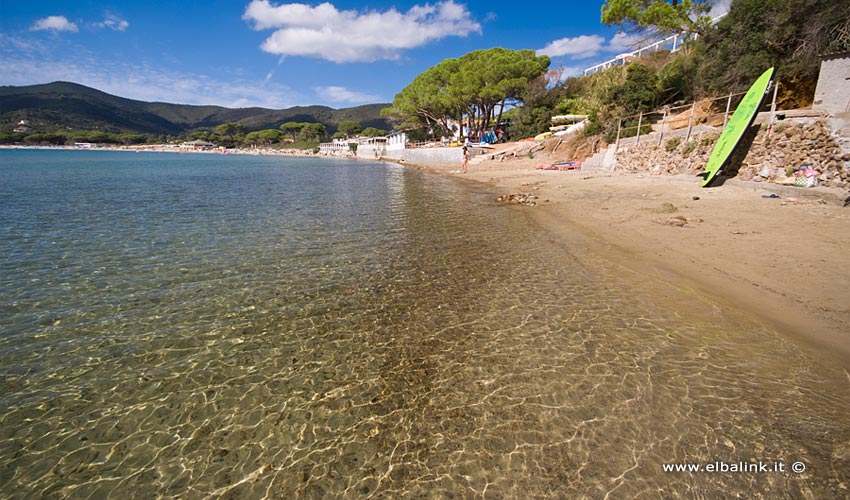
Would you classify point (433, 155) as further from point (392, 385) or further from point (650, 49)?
point (392, 385)

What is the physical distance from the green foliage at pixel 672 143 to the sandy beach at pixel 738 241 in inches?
114

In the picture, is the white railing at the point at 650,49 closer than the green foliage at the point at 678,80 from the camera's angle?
No

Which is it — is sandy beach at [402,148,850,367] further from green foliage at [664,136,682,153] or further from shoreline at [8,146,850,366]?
green foliage at [664,136,682,153]

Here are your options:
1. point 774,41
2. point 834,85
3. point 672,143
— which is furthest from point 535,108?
point 834,85

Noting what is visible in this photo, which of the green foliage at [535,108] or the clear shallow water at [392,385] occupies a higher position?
the green foliage at [535,108]

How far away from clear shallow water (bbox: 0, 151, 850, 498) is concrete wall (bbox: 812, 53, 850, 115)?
12623mm

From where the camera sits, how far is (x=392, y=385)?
420cm

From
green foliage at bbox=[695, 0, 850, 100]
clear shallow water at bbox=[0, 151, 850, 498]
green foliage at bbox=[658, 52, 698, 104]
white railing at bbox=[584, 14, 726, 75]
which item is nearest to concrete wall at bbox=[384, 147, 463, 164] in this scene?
white railing at bbox=[584, 14, 726, 75]

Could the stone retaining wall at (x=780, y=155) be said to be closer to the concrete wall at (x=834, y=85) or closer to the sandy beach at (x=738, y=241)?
the sandy beach at (x=738, y=241)

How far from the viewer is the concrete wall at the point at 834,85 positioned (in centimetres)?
1205

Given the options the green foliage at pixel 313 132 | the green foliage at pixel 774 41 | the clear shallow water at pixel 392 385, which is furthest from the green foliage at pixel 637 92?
the green foliage at pixel 313 132

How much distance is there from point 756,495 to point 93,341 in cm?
781

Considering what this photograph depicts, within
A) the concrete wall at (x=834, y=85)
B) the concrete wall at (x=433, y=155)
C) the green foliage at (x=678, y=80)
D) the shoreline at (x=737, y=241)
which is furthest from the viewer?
the concrete wall at (x=433, y=155)

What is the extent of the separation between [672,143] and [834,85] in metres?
5.95
